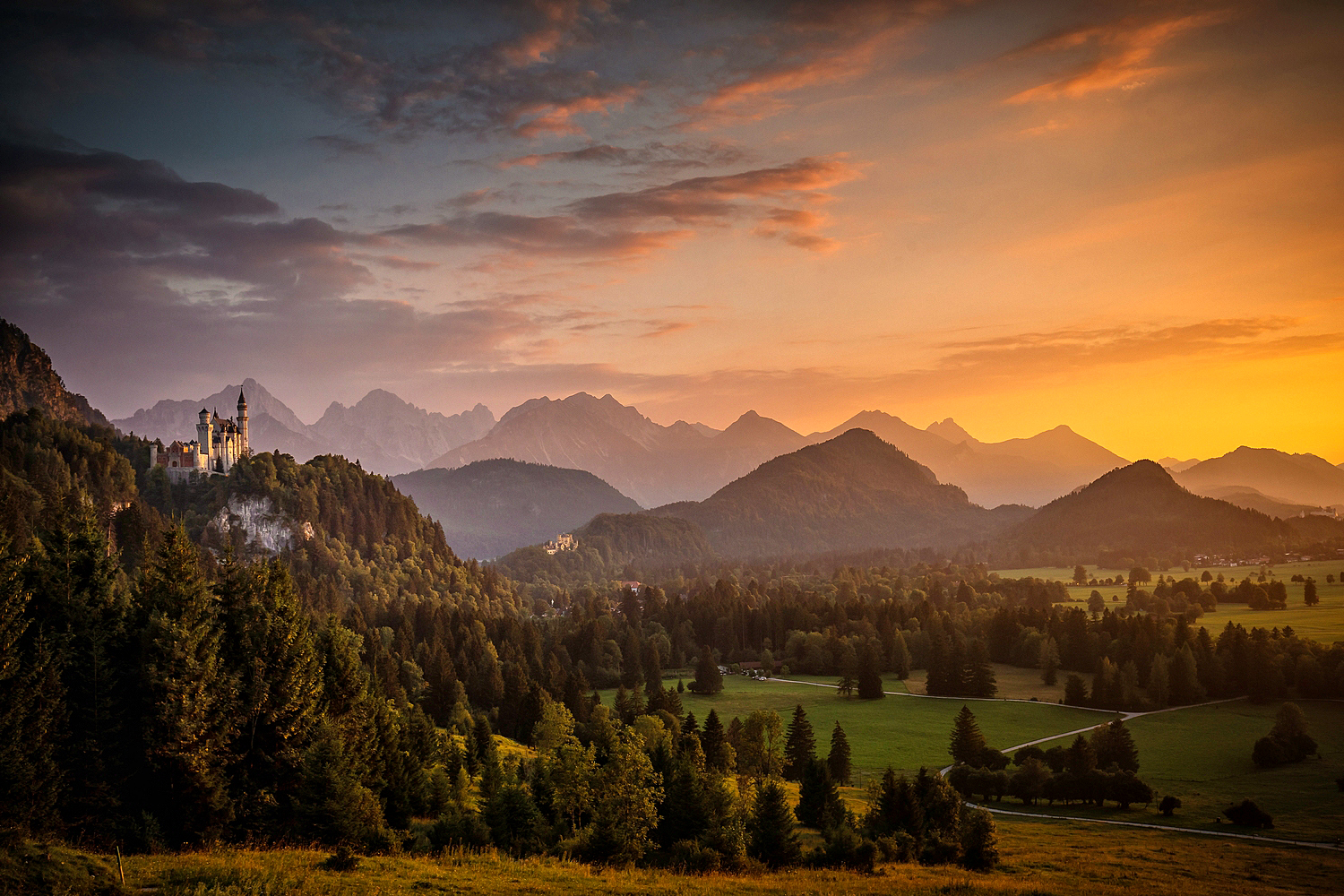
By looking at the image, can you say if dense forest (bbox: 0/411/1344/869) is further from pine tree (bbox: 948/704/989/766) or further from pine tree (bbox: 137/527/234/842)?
pine tree (bbox: 948/704/989/766)

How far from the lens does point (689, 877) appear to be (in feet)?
113

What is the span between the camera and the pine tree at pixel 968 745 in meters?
86.9

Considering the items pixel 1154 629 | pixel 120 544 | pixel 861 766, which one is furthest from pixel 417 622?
pixel 1154 629

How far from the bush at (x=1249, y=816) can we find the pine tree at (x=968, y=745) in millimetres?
24281

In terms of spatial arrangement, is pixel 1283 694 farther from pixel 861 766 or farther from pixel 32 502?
pixel 32 502

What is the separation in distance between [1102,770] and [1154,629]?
71763mm

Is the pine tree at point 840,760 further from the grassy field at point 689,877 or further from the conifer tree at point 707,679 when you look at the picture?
the conifer tree at point 707,679

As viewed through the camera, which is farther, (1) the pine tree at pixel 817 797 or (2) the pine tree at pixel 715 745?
(2) the pine tree at pixel 715 745

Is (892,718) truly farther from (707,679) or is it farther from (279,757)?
(279,757)

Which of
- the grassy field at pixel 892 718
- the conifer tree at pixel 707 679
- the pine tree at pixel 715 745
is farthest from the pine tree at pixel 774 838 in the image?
the conifer tree at pixel 707 679

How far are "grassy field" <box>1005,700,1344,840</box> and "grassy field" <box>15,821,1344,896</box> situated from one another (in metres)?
12.0

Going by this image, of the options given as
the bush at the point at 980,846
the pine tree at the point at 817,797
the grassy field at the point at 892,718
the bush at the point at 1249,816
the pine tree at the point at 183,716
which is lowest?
the grassy field at the point at 892,718

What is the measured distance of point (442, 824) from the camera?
126 feet

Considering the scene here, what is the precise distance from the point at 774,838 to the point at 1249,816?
50.3m
